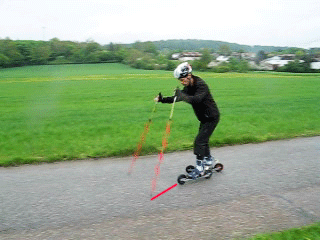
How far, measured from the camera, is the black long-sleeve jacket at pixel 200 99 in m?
5.61

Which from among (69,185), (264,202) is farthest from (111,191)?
(264,202)

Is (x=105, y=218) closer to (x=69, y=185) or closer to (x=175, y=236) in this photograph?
(x=175, y=236)

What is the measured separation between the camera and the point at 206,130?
6.09m

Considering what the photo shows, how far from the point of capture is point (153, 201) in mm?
5074

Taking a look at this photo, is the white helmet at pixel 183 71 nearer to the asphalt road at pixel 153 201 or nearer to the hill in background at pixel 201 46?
the asphalt road at pixel 153 201

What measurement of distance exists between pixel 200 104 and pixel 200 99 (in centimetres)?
35

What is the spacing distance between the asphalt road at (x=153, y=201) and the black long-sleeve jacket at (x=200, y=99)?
1.21m

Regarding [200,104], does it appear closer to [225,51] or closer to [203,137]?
[203,137]

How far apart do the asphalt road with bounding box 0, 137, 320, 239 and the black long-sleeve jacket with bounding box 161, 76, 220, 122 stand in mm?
1208

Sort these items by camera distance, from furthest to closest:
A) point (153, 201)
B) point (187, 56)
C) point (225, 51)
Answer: point (225, 51), point (187, 56), point (153, 201)

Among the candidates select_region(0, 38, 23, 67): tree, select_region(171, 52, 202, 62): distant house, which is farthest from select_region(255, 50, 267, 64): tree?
select_region(0, 38, 23, 67): tree

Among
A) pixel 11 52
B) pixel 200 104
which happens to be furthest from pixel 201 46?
pixel 200 104

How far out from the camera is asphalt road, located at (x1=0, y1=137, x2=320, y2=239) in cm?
420

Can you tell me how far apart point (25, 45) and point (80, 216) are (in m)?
29.1
